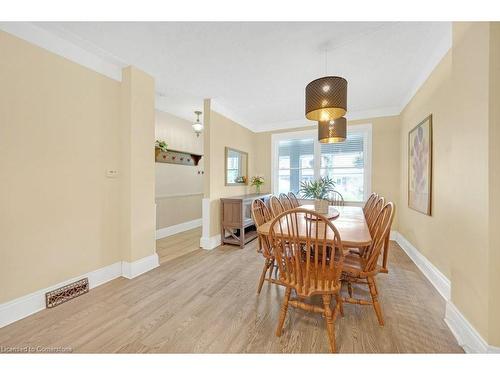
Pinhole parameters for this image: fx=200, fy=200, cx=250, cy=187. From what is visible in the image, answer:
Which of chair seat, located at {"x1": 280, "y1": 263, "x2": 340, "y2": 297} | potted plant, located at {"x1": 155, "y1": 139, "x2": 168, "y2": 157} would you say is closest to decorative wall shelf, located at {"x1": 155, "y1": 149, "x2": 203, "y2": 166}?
potted plant, located at {"x1": 155, "y1": 139, "x2": 168, "y2": 157}

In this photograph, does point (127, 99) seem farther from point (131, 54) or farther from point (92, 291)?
point (92, 291)

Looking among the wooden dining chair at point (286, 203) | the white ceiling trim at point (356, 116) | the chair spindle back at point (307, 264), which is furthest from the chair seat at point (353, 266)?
the white ceiling trim at point (356, 116)

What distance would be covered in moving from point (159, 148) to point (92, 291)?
2.58 metres

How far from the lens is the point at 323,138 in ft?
8.77

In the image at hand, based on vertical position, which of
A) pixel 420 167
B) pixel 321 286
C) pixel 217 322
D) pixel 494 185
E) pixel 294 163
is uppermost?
pixel 294 163

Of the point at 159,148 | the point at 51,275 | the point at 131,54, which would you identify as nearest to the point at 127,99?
the point at 131,54

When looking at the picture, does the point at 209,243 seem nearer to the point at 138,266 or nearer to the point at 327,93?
the point at 138,266

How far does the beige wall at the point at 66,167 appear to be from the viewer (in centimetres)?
163

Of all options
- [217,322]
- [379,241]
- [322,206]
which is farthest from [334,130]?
[217,322]

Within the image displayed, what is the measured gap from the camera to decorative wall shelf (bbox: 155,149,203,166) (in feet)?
13.4

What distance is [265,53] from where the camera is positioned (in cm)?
217

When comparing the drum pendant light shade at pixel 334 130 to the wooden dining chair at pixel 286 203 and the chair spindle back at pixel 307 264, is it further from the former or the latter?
the chair spindle back at pixel 307 264

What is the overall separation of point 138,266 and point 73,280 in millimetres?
604

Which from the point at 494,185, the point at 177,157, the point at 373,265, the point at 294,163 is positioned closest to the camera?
the point at 494,185
